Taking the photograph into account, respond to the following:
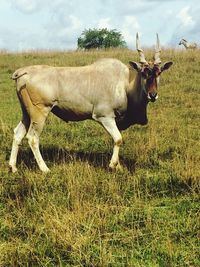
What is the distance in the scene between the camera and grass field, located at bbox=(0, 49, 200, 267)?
4.69m

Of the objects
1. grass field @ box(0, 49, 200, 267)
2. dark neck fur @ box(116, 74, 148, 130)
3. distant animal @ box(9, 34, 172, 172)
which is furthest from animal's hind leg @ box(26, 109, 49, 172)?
dark neck fur @ box(116, 74, 148, 130)

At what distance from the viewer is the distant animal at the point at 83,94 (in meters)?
7.88

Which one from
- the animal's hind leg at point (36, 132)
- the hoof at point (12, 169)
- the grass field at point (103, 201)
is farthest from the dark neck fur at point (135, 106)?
the hoof at point (12, 169)

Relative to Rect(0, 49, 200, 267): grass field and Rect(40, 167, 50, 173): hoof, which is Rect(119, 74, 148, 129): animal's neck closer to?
Rect(0, 49, 200, 267): grass field

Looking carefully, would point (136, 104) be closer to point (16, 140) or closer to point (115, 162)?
point (115, 162)

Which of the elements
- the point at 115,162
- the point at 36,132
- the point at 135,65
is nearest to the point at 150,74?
the point at 135,65

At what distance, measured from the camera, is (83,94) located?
7.94m

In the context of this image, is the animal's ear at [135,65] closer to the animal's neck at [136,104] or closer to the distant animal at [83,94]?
the distant animal at [83,94]

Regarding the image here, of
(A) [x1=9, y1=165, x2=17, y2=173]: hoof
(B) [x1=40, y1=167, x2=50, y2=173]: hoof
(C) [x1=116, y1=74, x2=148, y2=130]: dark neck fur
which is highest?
(C) [x1=116, y1=74, x2=148, y2=130]: dark neck fur

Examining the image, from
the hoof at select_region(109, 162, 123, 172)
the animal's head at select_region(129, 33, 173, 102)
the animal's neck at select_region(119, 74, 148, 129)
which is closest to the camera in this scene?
the animal's head at select_region(129, 33, 173, 102)

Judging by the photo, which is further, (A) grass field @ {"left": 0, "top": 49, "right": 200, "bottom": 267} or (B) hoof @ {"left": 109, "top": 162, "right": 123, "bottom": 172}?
(B) hoof @ {"left": 109, "top": 162, "right": 123, "bottom": 172}

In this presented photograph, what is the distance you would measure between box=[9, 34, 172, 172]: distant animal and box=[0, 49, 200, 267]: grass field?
2.54ft

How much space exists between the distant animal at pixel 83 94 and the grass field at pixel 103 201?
774mm

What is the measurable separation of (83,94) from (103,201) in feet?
8.15
